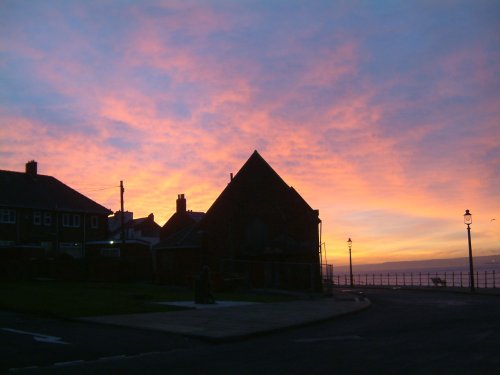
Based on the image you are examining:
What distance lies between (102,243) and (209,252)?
15.0m

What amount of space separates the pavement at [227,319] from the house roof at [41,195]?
33611 mm

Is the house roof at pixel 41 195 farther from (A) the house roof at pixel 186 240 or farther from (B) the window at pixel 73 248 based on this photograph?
(A) the house roof at pixel 186 240

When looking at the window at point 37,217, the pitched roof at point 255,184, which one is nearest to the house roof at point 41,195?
the window at point 37,217

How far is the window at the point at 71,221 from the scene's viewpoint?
55469 millimetres

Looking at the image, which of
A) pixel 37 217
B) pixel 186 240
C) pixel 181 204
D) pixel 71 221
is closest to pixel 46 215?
pixel 37 217

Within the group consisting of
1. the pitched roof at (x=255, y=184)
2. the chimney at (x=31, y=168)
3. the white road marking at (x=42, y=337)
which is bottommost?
the white road marking at (x=42, y=337)

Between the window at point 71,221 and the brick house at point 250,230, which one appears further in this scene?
the window at point 71,221

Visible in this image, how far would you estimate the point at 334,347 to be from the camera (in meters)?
13.1

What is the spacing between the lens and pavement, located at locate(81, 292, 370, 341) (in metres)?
15.5

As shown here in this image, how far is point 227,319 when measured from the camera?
734 inches

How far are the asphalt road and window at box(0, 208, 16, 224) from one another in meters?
35.9

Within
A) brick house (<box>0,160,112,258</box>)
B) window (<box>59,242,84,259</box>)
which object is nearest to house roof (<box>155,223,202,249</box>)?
brick house (<box>0,160,112,258</box>)

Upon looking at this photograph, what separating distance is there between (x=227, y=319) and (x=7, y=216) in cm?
3802

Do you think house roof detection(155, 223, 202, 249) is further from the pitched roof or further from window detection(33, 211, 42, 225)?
window detection(33, 211, 42, 225)
